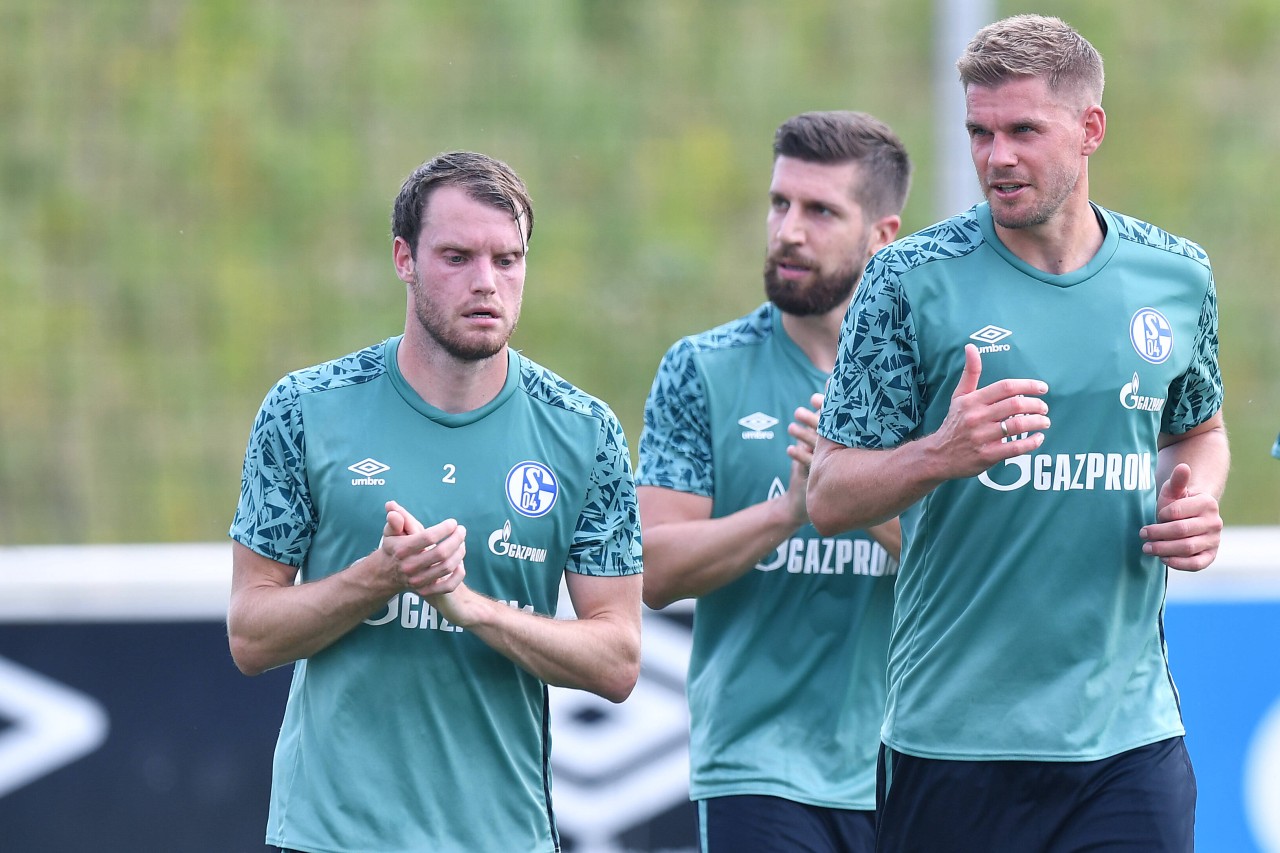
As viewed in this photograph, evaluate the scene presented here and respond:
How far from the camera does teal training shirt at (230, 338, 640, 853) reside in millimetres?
3660

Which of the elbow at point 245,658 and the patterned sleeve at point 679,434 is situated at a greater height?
the patterned sleeve at point 679,434

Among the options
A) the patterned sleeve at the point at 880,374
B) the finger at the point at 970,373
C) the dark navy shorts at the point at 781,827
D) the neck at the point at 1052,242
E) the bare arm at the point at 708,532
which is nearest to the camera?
the finger at the point at 970,373

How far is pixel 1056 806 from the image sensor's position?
365 cm

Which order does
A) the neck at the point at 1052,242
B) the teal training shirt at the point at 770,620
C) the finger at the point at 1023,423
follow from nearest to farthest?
the finger at the point at 1023,423 → the neck at the point at 1052,242 → the teal training shirt at the point at 770,620

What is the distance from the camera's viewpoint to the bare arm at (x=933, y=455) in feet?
10.8

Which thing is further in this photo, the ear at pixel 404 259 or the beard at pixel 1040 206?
the ear at pixel 404 259

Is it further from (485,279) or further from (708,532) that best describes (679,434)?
(485,279)

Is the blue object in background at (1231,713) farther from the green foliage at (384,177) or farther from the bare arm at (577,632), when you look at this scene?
the bare arm at (577,632)

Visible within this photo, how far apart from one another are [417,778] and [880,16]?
16.2ft

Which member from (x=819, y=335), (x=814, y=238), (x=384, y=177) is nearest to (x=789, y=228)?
(x=814, y=238)

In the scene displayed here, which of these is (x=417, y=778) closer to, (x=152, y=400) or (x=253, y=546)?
(x=253, y=546)

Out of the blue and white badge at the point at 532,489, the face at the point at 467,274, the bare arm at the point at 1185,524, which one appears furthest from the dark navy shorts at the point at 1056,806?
the face at the point at 467,274

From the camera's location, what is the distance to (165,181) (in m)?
7.23

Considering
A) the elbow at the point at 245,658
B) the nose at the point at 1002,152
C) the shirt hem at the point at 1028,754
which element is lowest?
the shirt hem at the point at 1028,754
